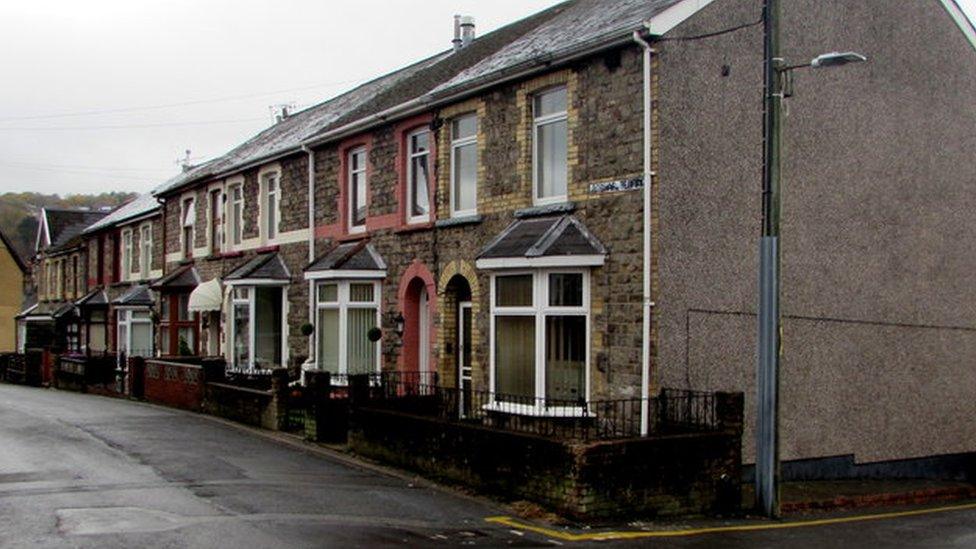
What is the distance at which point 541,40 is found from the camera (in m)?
17.9

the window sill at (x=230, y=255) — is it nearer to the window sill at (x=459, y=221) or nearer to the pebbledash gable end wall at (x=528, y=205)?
the pebbledash gable end wall at (x=528, y=205)

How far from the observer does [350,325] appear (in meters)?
21.7

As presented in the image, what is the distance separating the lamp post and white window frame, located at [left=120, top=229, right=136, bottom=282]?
30645mm

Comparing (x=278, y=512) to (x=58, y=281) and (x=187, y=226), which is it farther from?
(x=58, y=281)

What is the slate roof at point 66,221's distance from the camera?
2199 inches

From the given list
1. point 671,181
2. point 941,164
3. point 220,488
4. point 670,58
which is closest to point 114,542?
point 220,488

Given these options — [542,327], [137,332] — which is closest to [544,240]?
[542,327]

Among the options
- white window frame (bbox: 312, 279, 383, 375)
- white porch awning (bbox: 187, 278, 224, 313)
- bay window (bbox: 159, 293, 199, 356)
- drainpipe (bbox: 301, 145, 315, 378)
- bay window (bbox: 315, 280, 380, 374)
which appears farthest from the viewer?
bay window (bbox: 159, 293, 199, 356)

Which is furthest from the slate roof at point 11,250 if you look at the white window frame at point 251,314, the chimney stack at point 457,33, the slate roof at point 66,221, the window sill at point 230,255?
the chimney stack at point 457,33

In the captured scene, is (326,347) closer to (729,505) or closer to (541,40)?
(541,40)

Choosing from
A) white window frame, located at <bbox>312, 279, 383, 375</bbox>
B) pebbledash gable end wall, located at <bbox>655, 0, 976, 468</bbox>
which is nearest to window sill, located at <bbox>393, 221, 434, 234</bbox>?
white window frame, located at <bbox>312, 279, 383, 375</bbox>

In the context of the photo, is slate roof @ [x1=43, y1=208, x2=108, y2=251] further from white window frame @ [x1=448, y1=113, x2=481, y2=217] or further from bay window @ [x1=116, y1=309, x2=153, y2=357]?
white window frame @ [x1=448, y1=113, x2=481, y2=217]

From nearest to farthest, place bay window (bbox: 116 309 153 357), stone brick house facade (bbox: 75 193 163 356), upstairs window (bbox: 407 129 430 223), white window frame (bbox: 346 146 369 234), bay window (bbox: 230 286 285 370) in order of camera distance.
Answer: upstairs window (bbox: 407 129 430 223)
white window frame (bbox: 346 146 369 234)
bay window (bbox: 230 286 285 370)
stone brick house facade (bbox: 75 193 163 356)
bay window (bbox: 116 309 153 357)

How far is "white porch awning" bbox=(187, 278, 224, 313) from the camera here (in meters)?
28.6
